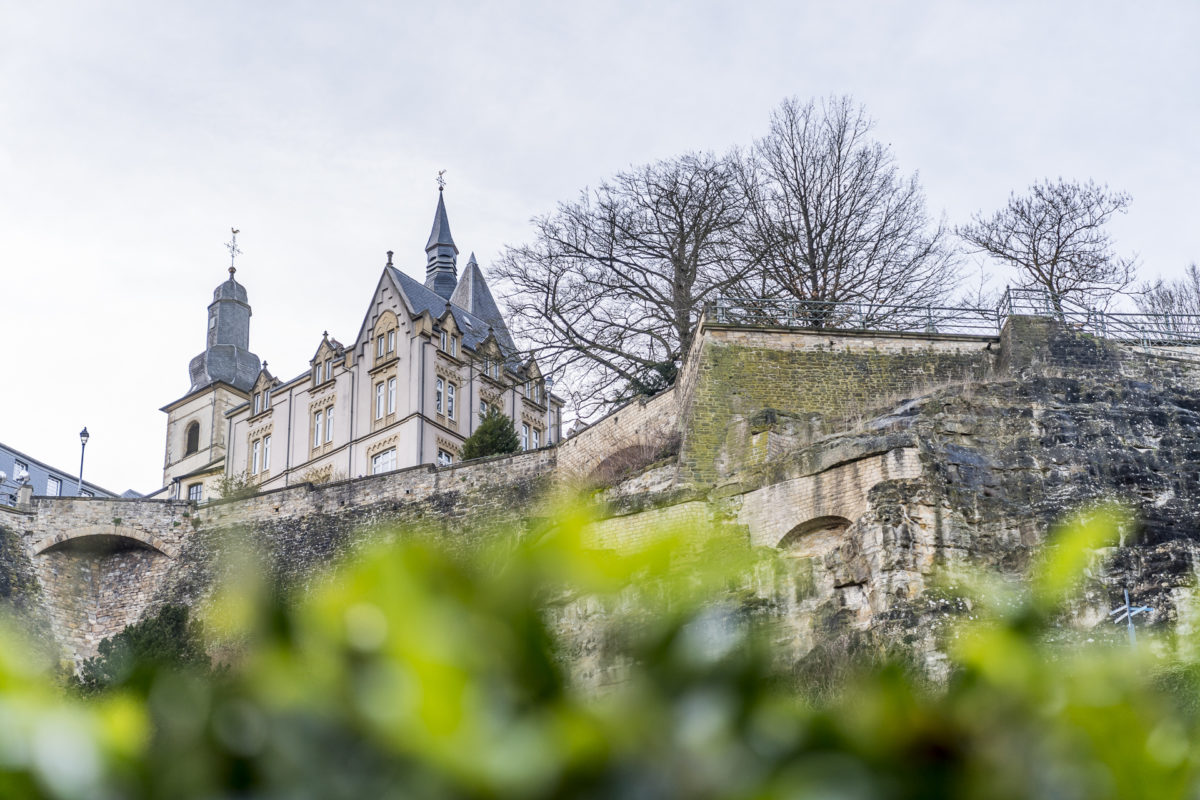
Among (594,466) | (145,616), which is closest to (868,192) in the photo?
(594,466)

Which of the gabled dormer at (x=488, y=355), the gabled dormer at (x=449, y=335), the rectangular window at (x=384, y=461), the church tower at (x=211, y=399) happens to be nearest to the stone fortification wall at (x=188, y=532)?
the gabled dormer at (x=488, y=355)

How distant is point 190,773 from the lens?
5.90 ft

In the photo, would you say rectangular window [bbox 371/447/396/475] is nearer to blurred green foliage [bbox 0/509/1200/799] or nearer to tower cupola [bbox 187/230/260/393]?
tower cupola [bbox 187/230/260/393]

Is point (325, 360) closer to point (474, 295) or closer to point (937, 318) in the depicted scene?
point (474, 295)

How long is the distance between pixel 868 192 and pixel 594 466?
10941 mm

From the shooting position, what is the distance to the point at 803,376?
2436cm

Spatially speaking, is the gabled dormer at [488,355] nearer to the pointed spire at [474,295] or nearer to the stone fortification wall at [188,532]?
the pointed spire at [474,295]

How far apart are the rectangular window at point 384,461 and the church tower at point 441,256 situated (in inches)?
714

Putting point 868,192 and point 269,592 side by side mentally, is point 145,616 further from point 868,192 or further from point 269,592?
point 269,592

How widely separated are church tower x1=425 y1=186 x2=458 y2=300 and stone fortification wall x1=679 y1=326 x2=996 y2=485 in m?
38.6

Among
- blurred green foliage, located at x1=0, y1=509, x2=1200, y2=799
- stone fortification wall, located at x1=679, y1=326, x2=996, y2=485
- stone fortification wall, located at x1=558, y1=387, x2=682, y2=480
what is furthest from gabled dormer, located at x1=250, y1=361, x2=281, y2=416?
blurred green foliage, located at x1=0, y1=509, x2=1200, y2=799

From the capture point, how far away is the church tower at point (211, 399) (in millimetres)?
57000

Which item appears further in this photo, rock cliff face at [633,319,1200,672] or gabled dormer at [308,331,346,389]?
Result: gabled dormer at [308,331,346,389]

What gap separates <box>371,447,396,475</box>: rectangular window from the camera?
4434 centimetres
